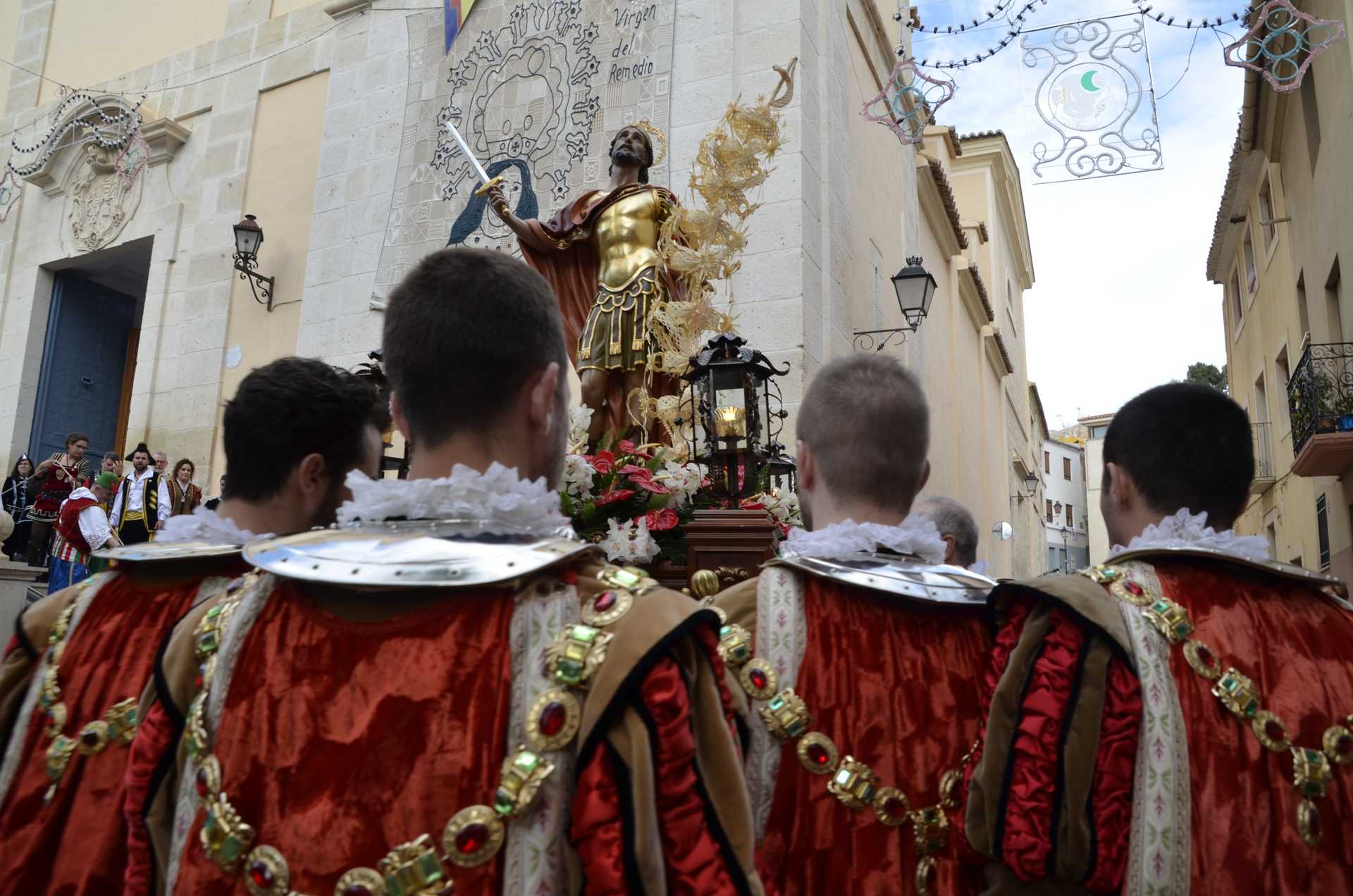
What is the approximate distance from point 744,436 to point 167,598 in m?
3.00

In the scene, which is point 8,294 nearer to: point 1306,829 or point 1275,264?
point 1306,829

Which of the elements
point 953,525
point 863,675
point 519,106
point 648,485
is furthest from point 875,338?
point 863,675

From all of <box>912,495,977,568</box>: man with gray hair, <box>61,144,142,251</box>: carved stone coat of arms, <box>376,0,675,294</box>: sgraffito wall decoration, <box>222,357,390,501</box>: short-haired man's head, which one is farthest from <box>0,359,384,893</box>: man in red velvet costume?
<box>61,144,142,251</box>: carved stone coat of arms

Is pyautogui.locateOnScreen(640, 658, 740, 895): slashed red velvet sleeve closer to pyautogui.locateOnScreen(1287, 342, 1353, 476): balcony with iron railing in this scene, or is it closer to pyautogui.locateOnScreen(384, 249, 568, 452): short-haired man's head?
pyautogui.locateOnScreen(384, 249, 568, 452): short-haired man's head

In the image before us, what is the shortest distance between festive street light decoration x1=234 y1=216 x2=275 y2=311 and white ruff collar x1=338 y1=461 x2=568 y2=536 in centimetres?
1097

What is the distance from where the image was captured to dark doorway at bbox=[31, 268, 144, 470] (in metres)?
14.0

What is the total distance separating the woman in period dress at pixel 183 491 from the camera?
9.40 m

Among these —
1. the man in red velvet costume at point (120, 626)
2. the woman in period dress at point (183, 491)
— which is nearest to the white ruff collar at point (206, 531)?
the man in red velvet costume at point (120, 626)

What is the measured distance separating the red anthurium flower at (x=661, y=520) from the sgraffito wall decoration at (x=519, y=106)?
17.1 feet

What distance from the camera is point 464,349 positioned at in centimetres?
138

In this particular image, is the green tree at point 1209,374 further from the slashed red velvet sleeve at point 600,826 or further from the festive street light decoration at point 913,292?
the slashed red velvet sleeve at point 600,826

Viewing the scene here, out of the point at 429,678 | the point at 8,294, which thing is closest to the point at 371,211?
the point at 8,294

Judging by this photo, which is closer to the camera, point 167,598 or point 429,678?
point 429,678

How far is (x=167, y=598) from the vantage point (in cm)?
186
